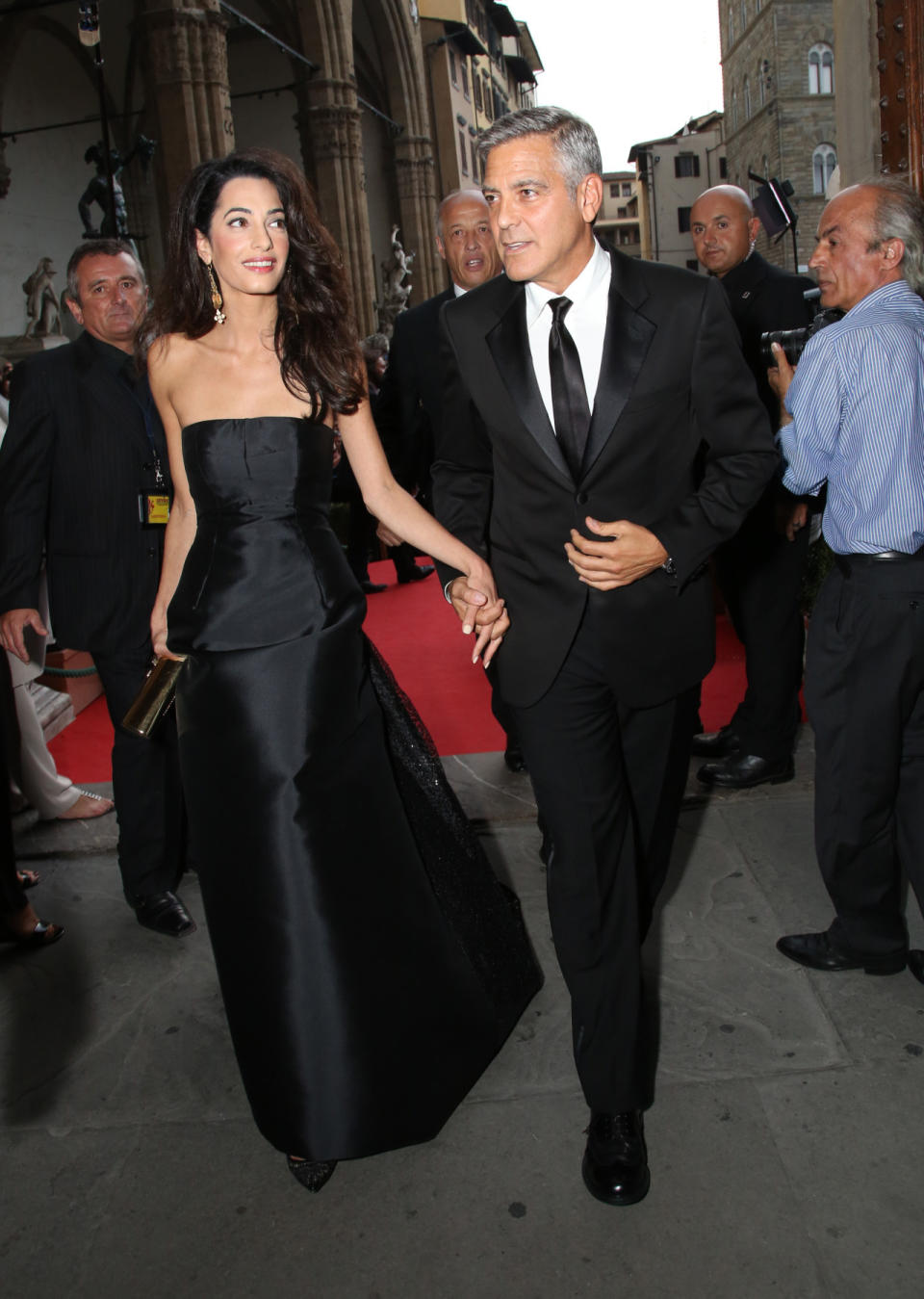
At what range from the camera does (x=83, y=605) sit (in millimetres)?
3594

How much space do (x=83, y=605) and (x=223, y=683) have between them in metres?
1.46

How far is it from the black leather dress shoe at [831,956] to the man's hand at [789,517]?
1.59 meters

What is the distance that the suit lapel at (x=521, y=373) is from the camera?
2164 millimetres

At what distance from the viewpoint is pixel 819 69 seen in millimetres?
51750

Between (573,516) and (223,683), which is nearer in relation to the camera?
(573,516)

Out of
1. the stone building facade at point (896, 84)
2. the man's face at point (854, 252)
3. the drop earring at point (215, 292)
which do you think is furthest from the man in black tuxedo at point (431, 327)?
the drop earring at point (215, 292)

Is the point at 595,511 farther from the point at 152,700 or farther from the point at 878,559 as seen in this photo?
the point at 152,700

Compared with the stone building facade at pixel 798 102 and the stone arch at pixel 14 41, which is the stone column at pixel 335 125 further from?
the stone building facade at pixel 798 102

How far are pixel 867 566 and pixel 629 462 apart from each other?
0.91m

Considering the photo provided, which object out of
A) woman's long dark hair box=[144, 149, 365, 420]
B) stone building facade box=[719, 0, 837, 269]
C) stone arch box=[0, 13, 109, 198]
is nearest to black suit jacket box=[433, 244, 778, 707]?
woman's long dark hair box=[144, 149, 365, 420]

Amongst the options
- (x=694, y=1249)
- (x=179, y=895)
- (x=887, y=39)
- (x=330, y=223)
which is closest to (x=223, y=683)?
(x=694, y=1249)

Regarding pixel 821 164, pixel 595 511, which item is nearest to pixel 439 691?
pixel 595 511

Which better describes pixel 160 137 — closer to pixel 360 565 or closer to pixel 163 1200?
pixel 360 565

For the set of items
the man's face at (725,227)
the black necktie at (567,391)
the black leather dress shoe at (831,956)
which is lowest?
the black leather dress shoe at (831,956)
